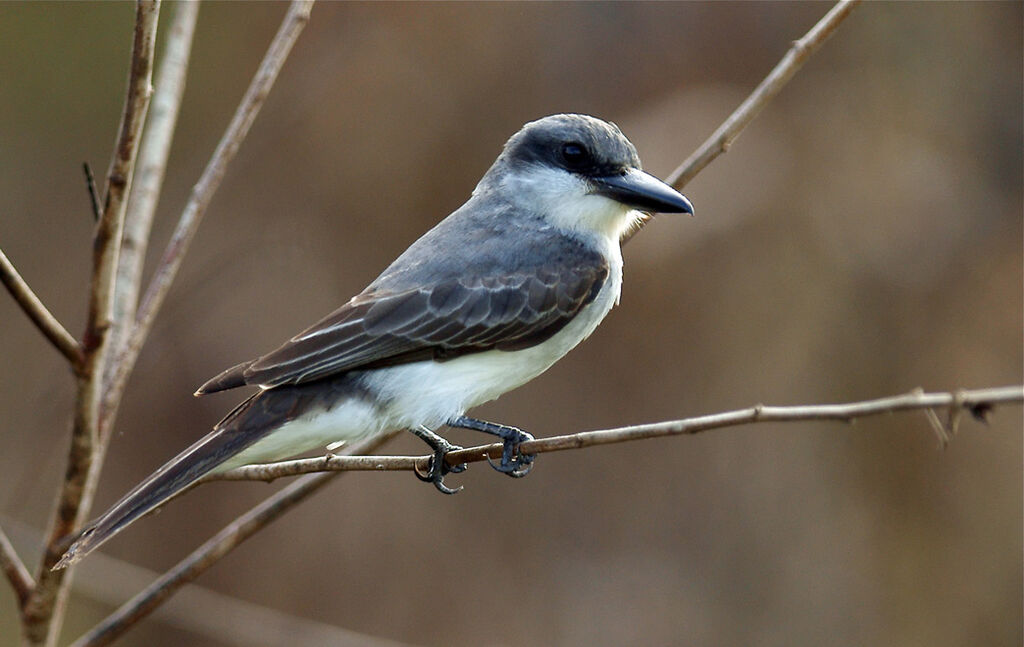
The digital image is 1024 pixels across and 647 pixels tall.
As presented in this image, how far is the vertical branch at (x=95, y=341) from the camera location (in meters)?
2.48

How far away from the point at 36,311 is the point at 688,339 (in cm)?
522

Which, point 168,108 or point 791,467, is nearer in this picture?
point 168,108

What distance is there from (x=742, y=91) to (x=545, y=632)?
145 inches

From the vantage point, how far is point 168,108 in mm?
3414

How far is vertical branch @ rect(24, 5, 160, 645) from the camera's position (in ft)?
8.13

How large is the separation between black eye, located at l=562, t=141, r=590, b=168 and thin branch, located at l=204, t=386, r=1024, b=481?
1471 mm

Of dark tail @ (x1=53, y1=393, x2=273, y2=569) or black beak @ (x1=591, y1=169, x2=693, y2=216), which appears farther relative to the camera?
black beak @ (x1=591, y1=169, x2=693, y2=216)

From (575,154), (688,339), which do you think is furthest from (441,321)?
(688,339)

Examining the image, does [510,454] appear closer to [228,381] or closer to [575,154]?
[228,381]

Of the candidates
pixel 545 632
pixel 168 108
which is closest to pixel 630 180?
pixel 168 108

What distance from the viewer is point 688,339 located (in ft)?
23.7

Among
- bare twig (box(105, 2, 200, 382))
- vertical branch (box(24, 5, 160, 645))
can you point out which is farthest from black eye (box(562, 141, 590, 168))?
vertical branch (box(24, 5, 160, 645))

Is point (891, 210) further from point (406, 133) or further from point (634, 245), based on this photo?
point (406, 133)

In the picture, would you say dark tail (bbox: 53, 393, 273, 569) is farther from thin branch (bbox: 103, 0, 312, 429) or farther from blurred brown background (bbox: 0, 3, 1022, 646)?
blurred brown background (bbox: 0, 3, 1022, 646)
